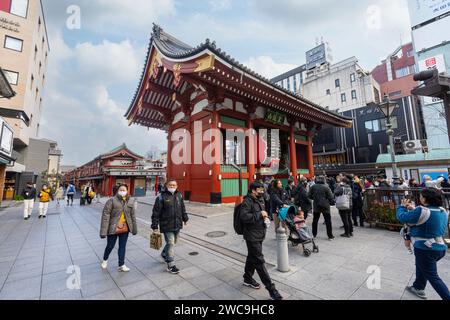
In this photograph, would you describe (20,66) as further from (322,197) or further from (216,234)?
(322,197)

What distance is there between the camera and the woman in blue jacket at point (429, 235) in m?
2.68

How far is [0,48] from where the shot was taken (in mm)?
18625

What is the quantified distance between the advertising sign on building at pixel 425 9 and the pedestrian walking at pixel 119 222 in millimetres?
36466

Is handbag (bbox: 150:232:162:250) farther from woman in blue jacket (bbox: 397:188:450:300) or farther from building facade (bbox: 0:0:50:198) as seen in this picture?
building facade (bbox: 0:0:50:198)

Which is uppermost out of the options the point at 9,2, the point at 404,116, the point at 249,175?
the point at 9,2

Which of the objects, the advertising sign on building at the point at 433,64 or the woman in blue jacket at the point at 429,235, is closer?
the woman in blue jacket at the point at 429,235

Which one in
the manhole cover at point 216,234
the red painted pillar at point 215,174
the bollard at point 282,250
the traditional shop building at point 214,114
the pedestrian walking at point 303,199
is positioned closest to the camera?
the bollard at point 282,250

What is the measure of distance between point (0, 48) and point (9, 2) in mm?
5178

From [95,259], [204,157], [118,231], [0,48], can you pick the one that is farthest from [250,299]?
[0,48]

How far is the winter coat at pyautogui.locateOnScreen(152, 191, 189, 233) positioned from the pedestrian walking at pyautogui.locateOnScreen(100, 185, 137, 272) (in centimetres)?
55

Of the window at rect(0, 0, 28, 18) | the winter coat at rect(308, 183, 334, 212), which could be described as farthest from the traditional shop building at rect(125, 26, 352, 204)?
the window at rect(0, 0, 28, 18)

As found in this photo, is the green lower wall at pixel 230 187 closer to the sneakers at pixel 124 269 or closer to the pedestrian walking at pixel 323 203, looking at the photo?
the pedestrian walking at pixel 323 203

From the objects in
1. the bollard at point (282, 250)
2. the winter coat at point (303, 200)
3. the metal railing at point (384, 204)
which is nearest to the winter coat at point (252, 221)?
the bollard at point (282, 250)
